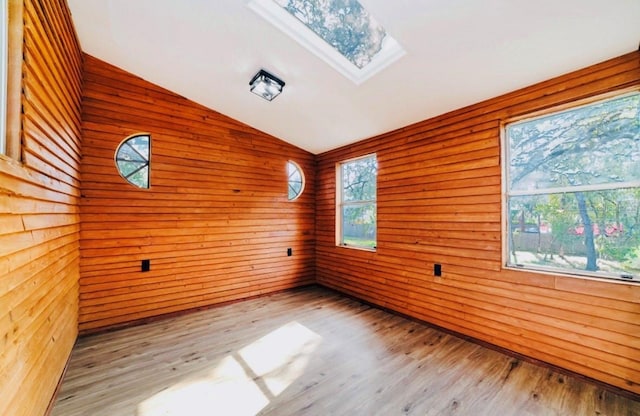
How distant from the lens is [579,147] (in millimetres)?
2197

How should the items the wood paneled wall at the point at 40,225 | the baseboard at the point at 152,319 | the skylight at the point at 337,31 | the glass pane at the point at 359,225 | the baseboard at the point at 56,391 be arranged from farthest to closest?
the glass pane at the point at 359,225
the baseboard at the point at 152,319
the skylight at the point at 337,31
the baseboard at the point at 56,391
the wood paneled wall at the point at 40,225

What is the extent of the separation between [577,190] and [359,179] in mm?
2531

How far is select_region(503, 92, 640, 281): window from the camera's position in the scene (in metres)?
1.98

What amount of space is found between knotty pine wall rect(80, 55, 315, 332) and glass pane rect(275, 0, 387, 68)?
2.09 metres

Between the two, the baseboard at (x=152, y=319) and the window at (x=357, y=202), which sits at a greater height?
the window at (x=357, y=202)

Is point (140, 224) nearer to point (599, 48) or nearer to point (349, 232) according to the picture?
point (349, 232)

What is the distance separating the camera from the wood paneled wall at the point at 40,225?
3.99 feet

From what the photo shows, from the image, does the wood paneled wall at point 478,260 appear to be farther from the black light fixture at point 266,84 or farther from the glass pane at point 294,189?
the black light fixture at point 266,84

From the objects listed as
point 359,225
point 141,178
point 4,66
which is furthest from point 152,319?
point 359,225

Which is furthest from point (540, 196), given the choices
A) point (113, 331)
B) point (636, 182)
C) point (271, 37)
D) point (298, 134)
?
point (113, 331)

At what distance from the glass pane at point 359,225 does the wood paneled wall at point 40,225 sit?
11.1 feet

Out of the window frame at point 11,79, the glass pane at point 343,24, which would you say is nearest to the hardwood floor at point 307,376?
the window frame at point 11,79

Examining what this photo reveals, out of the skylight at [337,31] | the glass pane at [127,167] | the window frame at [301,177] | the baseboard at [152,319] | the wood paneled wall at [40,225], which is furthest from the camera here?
the window frame at [301,177]

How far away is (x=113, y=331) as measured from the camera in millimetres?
2957
